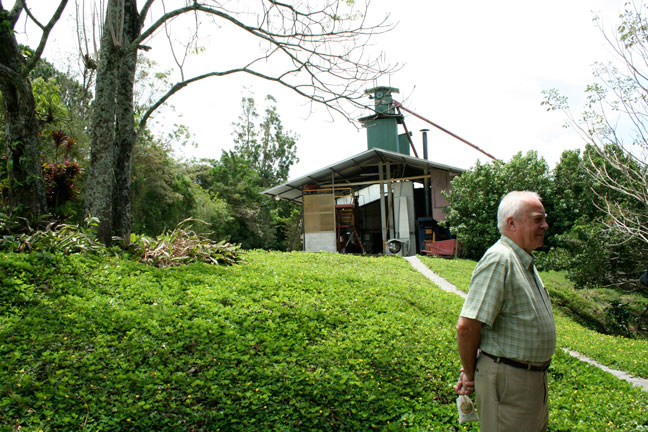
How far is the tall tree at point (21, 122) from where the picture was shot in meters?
6.73

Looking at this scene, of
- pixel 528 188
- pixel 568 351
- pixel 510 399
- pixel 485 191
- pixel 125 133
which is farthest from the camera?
pixel 485 191

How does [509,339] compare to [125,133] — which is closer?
[509,339]

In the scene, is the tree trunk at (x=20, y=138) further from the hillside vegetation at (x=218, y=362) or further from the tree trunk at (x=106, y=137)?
the hillside vegetation at (x=218, y=362)

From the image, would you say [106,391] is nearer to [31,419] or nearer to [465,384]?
[31,419]

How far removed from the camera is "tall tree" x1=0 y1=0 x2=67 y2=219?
673 centimetres

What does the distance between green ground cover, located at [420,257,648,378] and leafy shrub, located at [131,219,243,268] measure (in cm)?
679

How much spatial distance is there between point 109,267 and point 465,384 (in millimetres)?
5396

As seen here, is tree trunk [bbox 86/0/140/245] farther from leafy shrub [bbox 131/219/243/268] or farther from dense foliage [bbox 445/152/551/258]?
dense foliage [bbox 445/152/551/258]

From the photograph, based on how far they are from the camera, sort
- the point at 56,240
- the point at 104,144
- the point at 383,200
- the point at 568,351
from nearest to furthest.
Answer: the point at 56,240 < the point at 104,144 < the point at 568,351 < the point at 383,200

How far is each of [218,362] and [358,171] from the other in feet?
71.9

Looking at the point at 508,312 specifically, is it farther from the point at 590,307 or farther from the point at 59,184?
the point at 590,307

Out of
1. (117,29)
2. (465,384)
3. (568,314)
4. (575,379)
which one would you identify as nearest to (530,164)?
(568,314)

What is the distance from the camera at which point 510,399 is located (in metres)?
2.35

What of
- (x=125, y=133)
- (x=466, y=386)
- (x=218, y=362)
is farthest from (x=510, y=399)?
(x=125, y=133)
